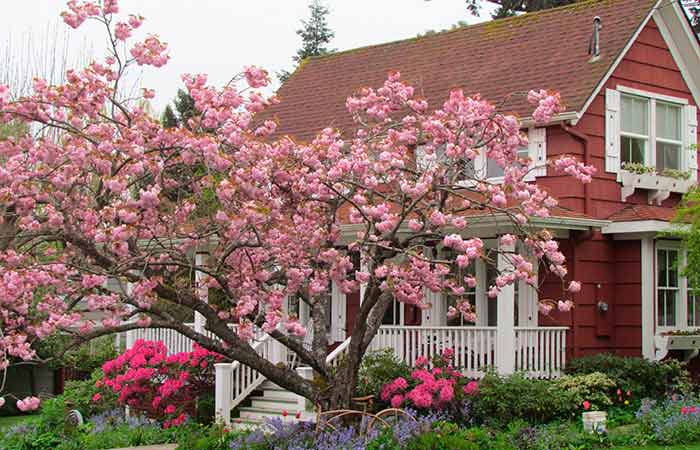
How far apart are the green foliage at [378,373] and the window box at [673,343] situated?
3848 mm

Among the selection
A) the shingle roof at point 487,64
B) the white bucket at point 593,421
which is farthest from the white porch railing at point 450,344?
the shingle roof at point 487,64

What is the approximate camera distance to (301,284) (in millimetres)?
11305

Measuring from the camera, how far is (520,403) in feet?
44.5

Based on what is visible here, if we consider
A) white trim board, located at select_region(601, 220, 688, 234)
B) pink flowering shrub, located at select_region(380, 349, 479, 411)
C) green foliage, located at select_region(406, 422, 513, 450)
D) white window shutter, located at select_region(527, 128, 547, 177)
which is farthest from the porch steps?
white trim board, located at select_region(601, 220, 688, 234)

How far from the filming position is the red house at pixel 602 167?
1568 cm

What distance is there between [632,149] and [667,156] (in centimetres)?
84

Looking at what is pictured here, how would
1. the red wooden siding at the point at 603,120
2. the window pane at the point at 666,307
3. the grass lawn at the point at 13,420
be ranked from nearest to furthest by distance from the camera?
the red wooden siding at the point at 603,120 < the window pane at the point at 666,307 < the grass lawn at the point at 13,420

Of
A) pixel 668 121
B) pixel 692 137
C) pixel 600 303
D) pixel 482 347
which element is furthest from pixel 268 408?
pixel 692 137

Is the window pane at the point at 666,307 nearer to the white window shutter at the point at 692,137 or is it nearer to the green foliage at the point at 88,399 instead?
the white window shutter at the point at 692,137

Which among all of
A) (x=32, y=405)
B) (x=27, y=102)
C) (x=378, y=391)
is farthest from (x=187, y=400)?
(x=27, y=102)

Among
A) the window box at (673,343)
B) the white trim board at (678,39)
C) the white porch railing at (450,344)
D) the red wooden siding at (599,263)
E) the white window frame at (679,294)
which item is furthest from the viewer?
the white trim board at (678,39)

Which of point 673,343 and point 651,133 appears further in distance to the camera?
point 651,133

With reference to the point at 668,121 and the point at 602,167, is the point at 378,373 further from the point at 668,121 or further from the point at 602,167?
the point at 668,121

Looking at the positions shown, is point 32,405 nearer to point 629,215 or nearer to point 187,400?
point 187,400
